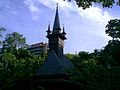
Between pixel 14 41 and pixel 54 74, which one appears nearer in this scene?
pixel 54 74

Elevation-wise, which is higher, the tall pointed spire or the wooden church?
the tall pointed spire

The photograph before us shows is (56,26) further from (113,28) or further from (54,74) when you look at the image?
(54,74)

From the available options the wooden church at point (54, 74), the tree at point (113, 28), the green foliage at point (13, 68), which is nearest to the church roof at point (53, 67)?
→ the wooden church at point (54, 74)

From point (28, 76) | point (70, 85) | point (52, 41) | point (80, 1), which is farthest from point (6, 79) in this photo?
point (80, 1)

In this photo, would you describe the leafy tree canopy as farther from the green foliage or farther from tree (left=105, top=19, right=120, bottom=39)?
tree (left=105, top=19, right=120, bottom=39)

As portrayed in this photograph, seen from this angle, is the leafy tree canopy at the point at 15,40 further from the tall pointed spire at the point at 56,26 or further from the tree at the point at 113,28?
the tree at the point at 113,28

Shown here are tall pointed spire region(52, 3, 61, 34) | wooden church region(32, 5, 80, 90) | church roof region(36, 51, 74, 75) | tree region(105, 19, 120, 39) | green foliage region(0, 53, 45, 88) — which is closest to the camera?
wooden church region(32, 5, 80, 90)

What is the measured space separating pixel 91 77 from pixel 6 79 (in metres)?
19.2

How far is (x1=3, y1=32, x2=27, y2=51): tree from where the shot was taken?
182 feet

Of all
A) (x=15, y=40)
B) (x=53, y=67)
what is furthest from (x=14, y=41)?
(x=53, y=67)

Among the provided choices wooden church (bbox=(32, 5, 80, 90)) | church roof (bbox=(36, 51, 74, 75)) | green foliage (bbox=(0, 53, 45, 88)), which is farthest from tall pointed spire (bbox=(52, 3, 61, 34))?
church roof (bbox=(36, 51, 74, 75))

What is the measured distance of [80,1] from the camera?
1422cm

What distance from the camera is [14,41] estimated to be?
57906mm

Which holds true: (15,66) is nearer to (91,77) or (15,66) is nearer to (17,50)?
(17,50)
